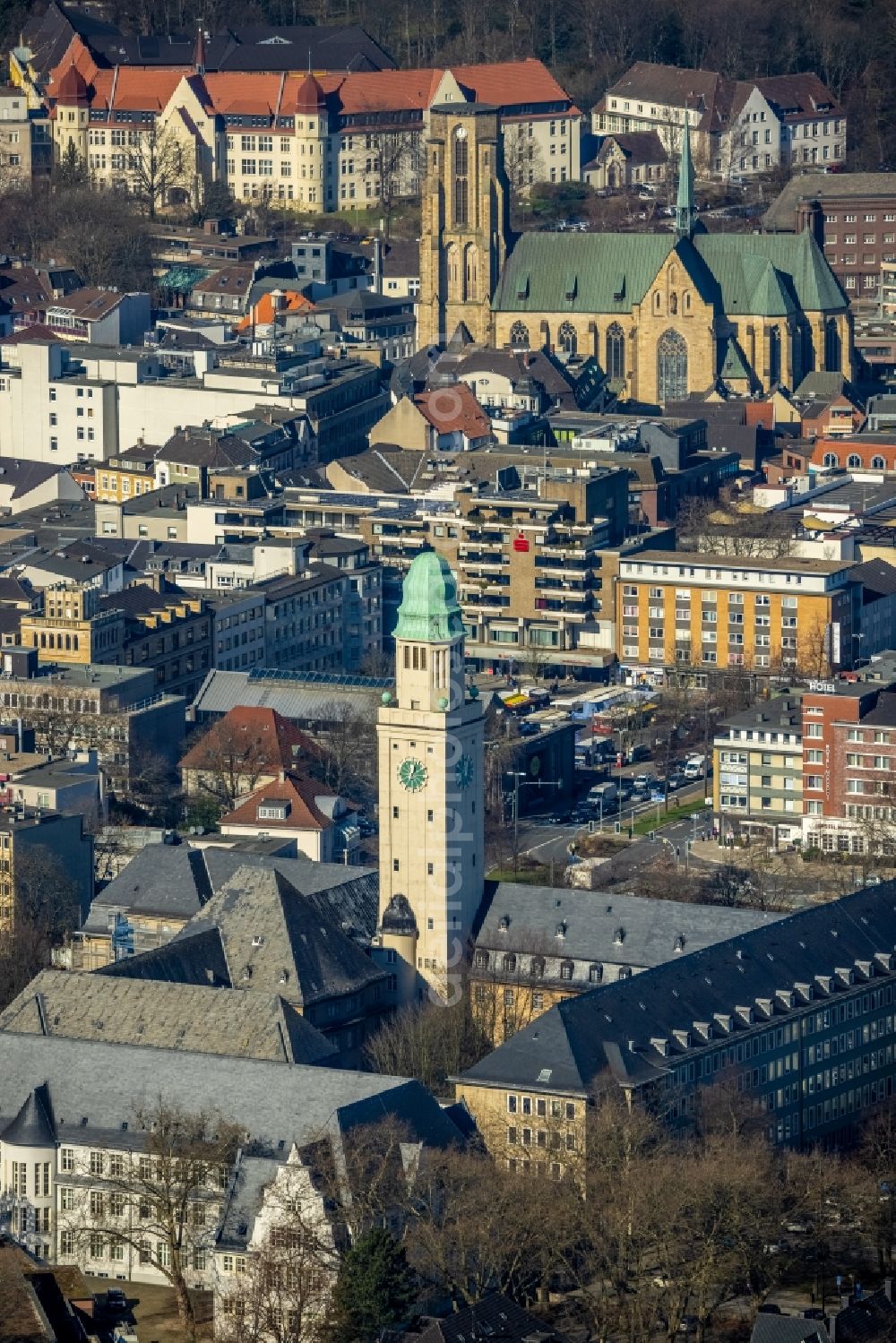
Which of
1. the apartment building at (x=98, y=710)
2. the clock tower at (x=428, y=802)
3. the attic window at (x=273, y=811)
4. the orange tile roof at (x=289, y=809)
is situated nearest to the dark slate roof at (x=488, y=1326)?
the clock tower at (x=428, y=802)

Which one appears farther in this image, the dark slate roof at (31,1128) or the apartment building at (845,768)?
the apartment building at (845,768)

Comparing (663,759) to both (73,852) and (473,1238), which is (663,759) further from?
(473,1238)

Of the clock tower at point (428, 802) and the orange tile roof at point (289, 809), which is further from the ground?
the clock tower at point (428, 802)

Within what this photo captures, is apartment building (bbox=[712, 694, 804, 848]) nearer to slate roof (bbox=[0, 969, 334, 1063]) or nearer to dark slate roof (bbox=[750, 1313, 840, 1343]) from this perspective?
slate roof (bbox=[0, 969, 334, 1063])

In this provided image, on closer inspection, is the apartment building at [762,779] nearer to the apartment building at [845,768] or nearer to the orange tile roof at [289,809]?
the apartment building at [845,768]

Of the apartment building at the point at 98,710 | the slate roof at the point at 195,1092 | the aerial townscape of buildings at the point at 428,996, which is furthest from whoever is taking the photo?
the apartment building at the point at 98,710

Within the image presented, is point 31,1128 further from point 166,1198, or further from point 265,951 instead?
point 265,951

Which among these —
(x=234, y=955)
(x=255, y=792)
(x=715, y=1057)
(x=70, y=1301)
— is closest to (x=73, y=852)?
(x=255, y=792)

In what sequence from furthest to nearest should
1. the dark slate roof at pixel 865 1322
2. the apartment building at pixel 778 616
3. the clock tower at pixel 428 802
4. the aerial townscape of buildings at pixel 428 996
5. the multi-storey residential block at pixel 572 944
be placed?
1. the apartment building at pixel 778 616
2. the clock tower at pixel 428 802
3. the multi-storey residential block at pixel 572 944
4. the aerial townscape of buildings at pixel 428 996
5. the dark slate roof at pixel 865 1322
